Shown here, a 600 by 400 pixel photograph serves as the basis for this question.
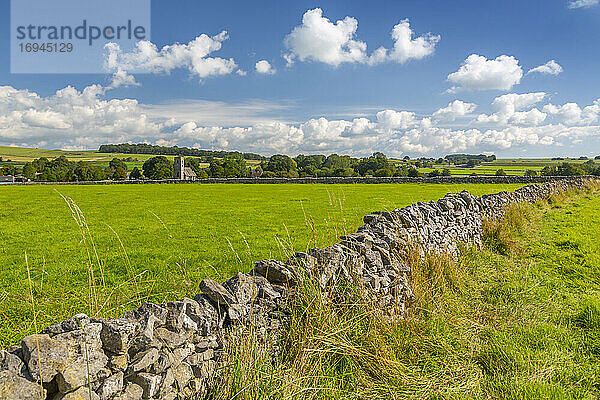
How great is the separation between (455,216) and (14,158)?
14606 cm

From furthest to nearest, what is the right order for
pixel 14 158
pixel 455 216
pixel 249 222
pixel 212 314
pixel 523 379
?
pixel 14 158 < pixel 249 222 < pixel 455 216 < pixel 523 379 < pixel 212 314

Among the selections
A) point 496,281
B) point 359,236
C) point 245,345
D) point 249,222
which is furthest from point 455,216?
point 249,222

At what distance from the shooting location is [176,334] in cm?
238

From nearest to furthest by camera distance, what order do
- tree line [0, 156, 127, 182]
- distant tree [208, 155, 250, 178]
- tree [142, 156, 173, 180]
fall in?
1. tree line [0, 156, 127, 182]
2. distant tree [208, 155, 250, 178]
3. tree [142, 156, 173, 180]

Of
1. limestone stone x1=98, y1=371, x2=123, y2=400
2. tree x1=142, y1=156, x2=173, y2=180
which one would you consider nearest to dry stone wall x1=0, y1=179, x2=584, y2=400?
limestone stone x1=98, y1=371, x2=123, y2=400

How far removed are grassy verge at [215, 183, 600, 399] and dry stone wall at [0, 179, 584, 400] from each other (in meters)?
0.17

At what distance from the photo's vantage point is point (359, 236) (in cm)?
448

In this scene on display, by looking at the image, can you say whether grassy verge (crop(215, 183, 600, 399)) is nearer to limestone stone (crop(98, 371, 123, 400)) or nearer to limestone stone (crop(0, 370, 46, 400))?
limestone stone (crop(98, 371, 123, 400))

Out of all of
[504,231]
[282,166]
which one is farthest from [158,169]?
[504,231]

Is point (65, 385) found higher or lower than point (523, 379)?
higher

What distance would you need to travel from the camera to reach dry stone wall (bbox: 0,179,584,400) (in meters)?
1.82

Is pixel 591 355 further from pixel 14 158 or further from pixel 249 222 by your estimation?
pixel 14 158

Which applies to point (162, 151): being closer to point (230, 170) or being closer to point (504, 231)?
point (230, 170)

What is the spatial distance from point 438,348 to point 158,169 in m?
78.2
